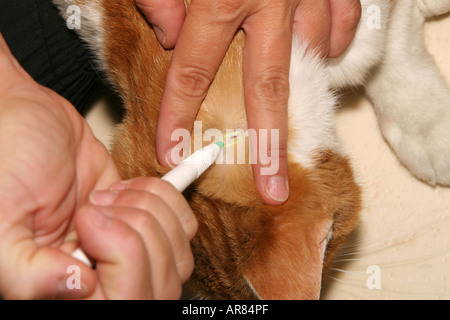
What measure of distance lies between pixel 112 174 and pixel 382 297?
39.7 inches

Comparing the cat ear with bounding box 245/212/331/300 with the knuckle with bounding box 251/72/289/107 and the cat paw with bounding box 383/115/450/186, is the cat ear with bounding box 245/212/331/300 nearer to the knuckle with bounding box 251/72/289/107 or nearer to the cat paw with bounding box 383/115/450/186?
the knuckle with bounding box 251/72/289/107

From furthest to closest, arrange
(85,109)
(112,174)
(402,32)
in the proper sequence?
(85,109) < (402,32) < (112,174)

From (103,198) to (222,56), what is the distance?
39 centimetres

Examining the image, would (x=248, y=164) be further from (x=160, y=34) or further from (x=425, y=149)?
(x=425, y=149)

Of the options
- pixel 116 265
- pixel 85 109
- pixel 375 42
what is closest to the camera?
pixel 116 265

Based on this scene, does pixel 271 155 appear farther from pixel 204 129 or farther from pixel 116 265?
pixel 116 265

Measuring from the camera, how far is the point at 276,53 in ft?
3.19

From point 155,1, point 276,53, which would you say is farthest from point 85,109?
point 276,53

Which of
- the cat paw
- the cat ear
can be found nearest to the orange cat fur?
the cat ear

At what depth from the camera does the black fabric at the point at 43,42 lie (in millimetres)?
1303

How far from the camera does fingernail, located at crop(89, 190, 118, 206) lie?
75cm

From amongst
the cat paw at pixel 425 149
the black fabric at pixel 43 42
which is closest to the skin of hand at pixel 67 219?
the black fabric at pixel 43 42

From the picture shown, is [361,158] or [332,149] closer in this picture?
[332,149]

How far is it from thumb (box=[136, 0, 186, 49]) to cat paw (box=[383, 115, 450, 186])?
762 millimetres
